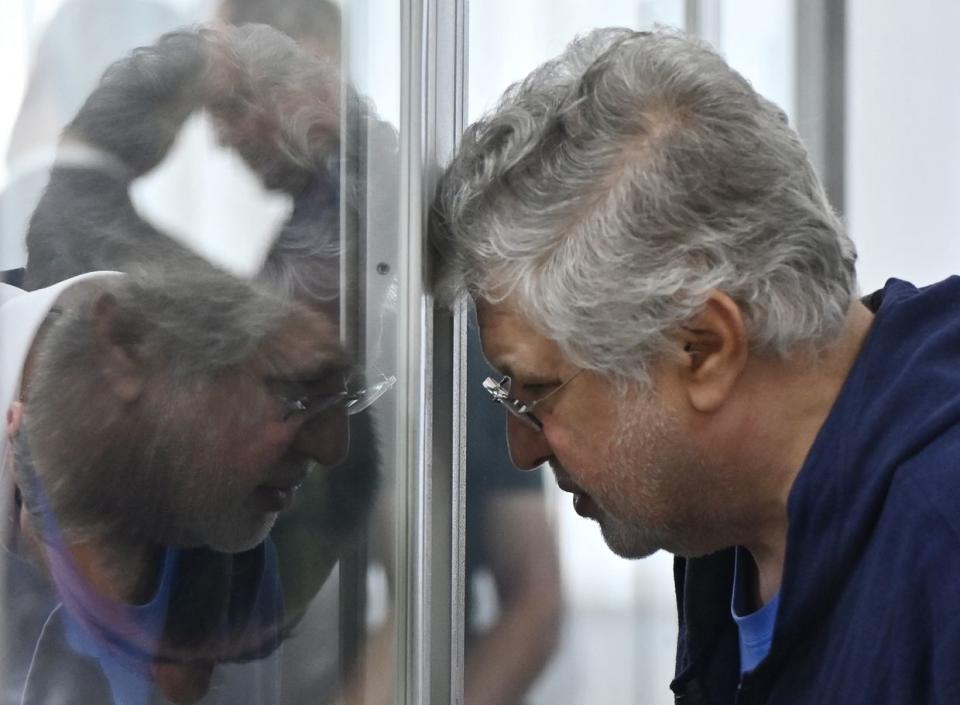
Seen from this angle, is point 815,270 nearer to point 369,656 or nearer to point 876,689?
point 876,689

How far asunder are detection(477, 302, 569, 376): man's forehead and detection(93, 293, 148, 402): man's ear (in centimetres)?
36

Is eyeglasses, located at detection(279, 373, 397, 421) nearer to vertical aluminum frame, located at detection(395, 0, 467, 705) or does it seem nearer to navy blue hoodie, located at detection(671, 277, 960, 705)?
vertical aluminum frame, located at detection(395, 0, 467, 705)

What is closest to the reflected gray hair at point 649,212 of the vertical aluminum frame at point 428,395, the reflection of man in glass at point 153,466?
the vertical aluminum frame at point 428,395

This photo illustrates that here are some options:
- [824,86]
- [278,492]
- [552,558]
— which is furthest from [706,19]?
[278,492]

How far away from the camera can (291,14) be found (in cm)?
94

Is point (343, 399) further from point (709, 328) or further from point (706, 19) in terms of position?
point (706, 19)

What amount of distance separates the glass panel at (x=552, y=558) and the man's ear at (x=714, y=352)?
0.33 m

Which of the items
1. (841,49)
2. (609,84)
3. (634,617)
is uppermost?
(841,49)

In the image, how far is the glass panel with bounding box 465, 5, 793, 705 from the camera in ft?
4.50

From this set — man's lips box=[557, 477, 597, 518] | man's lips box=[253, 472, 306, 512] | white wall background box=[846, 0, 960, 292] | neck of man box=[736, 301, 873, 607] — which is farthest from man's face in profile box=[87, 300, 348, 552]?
white wall background box=[846, 0, 960, 292]

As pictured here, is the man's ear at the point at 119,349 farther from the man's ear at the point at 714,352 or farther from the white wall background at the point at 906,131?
the white wall background at the point at 906,131

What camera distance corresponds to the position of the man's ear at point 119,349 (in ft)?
2.53

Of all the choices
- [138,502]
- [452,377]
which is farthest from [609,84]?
[138,502]

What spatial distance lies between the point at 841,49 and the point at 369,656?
121cm
